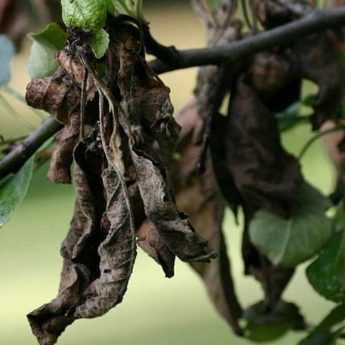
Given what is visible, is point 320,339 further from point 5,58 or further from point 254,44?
point 5,58

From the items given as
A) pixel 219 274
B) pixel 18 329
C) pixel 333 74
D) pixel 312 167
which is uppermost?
pixel 333 74

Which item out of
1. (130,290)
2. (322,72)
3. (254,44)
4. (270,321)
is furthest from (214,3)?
(130,290)

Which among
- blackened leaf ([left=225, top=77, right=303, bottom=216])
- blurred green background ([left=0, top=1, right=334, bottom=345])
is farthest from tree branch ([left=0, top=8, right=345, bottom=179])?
blurred green background ([left=0, top=1, right=334, bottom=345])

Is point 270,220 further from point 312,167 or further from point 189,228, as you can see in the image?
point 312,167

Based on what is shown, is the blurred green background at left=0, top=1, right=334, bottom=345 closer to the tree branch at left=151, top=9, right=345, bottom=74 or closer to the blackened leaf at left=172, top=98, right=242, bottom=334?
the blackened leaf at left=172, top=98, right=242, bottom=334

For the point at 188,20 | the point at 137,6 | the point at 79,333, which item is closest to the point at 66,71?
the point at 137,6
